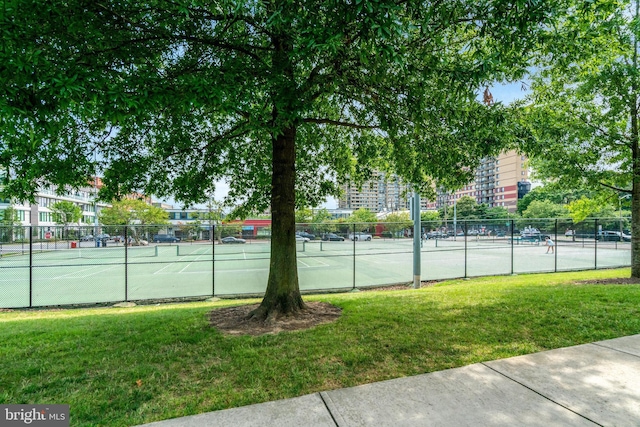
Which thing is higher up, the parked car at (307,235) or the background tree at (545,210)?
the background tree at (545,210)

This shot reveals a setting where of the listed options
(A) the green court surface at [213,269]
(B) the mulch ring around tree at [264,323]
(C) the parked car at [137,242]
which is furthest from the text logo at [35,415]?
(C) the parked car at [137,242]

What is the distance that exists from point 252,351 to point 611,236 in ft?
69.7

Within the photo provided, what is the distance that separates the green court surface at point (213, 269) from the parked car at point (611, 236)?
321 millimetres

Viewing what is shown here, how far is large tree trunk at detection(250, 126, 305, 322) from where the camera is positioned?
5875 mm

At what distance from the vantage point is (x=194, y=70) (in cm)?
423

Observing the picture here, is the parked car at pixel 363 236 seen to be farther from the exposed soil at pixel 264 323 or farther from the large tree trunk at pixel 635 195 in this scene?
the large tree trunk at pixel 635 195

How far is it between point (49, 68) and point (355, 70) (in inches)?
136

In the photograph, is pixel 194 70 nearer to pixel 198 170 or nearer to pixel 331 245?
pixel 198 170

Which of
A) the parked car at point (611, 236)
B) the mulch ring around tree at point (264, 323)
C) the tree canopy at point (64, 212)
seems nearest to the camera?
the mulch ring around tree at point (264, 323)

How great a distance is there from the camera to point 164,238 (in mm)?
12711

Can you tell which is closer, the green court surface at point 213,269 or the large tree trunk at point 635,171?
the large tree trunk at point 635,171

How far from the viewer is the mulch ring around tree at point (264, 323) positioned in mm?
5141

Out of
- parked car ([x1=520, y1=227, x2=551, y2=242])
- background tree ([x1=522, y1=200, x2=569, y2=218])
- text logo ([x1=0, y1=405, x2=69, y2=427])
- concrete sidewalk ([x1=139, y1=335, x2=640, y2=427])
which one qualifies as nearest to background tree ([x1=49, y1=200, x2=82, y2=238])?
text logo ([x1=0, y1=405, x2=69, y2=427])

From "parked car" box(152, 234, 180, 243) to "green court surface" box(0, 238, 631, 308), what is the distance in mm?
256
